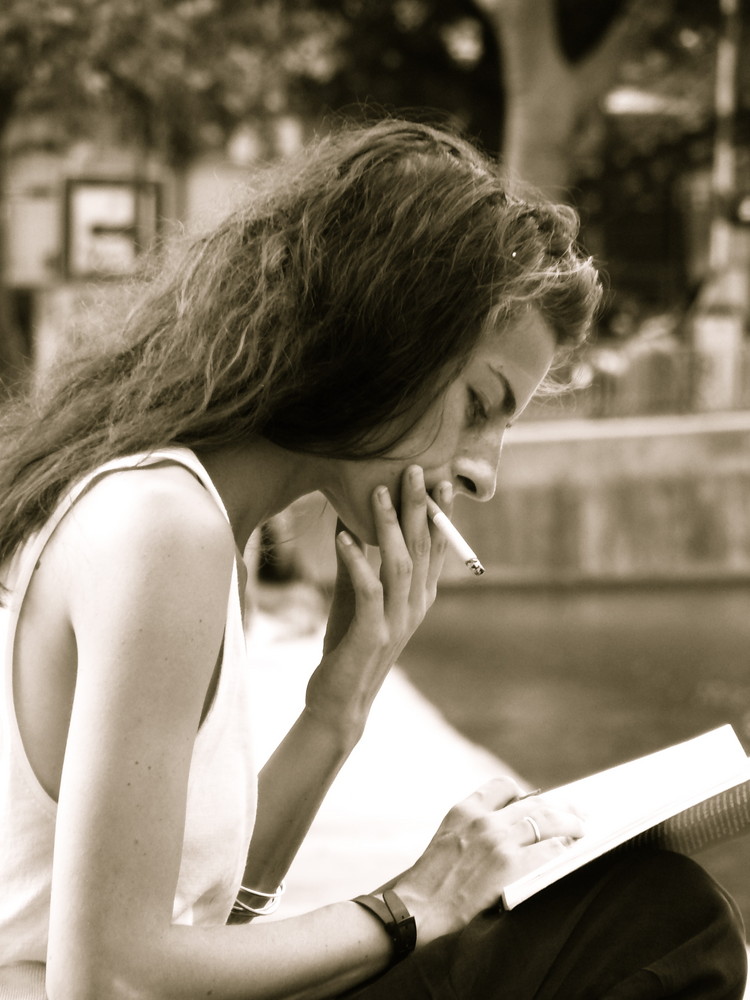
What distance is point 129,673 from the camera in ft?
4.42

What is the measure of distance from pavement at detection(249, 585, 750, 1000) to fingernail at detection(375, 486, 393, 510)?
1.54m

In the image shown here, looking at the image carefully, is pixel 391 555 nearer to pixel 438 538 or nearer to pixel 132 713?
pixel 438 538

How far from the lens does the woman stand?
1.36 meters

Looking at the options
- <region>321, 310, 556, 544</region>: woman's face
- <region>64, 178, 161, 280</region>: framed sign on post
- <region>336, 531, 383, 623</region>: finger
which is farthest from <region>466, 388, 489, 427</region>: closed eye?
<region>64, 178, 161, 280</region>: framed sign on post

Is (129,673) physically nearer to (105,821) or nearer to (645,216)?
(105,821)

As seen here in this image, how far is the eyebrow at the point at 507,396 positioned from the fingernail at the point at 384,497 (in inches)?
7.0

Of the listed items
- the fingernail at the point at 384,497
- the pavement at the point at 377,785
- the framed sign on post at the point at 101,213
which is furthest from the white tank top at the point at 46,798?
the framed sign on post at the point at 101,213

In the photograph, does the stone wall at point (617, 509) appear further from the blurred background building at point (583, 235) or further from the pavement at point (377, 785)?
the pavement at point (377, 785)

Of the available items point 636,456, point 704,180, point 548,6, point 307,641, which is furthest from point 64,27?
point 704,180

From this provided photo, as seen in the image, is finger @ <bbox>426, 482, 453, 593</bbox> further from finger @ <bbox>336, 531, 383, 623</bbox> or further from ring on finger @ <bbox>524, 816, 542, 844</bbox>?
ring on finger @ <bbox>524, 816, 542, 844</bbox>

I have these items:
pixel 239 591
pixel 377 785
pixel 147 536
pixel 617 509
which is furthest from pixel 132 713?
pixel 617 509

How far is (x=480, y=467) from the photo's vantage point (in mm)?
1747

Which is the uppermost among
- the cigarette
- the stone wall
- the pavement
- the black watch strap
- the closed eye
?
the closed eye

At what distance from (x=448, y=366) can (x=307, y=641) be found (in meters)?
5.21
